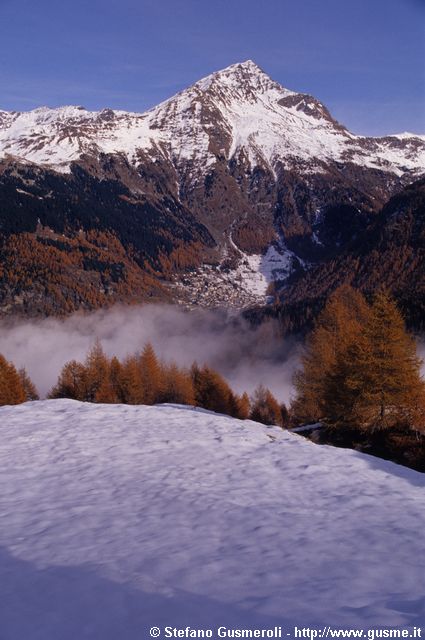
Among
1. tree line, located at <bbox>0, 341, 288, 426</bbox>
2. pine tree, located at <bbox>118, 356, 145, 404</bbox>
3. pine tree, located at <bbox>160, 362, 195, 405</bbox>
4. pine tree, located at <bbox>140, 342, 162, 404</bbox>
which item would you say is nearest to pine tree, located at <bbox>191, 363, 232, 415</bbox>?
tree line, located at <bbox>0, 341, 288, 426</bbox>

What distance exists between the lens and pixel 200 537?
392 inches

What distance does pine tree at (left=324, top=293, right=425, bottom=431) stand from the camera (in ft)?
93.2

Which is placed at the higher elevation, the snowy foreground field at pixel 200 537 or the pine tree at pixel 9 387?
the snowy foreground field at pixel 200 537

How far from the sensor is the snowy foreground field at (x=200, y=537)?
23.5 feet

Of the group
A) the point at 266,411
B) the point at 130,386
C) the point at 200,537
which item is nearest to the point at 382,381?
the point at 200,537

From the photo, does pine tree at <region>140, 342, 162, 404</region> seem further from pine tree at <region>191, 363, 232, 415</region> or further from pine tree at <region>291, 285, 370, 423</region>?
pine tree at <region>291, 285, 370, 423</region>

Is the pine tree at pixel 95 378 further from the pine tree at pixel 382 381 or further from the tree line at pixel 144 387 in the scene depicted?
the pine tree at pixel 382 381

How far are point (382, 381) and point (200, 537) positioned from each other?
21.5 metres

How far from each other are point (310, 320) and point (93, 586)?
16842cm

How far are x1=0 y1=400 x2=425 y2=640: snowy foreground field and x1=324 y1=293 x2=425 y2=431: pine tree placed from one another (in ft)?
39.9

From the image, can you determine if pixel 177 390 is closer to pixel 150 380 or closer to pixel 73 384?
pixel 150 380

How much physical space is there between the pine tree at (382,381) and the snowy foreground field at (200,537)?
1216cm

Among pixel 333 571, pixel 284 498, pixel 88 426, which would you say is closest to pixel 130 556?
pixel 333 571

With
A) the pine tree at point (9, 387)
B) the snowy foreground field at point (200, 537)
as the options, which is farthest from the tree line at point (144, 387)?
the snowy foreground field at point (200, 537)
